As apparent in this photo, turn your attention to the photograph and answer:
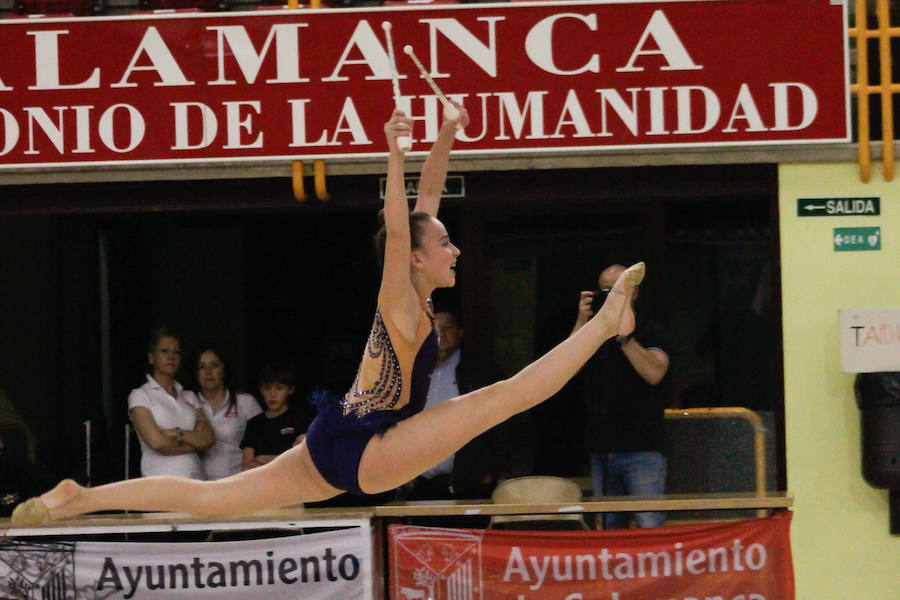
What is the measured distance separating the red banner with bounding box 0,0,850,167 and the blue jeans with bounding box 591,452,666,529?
167cm

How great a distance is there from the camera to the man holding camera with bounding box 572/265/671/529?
7297mm

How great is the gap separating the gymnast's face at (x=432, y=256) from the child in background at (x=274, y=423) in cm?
302

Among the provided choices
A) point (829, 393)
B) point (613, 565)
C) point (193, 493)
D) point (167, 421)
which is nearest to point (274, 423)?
point (167, 421)

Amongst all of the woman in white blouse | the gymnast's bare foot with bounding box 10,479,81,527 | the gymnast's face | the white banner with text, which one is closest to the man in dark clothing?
the woman in white blouse

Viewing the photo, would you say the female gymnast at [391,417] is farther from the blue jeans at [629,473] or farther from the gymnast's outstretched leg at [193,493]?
the blue jeans at [629,473]

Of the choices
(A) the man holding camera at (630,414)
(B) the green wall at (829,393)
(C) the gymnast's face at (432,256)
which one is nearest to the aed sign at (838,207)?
(B) the green wall at (829,393)

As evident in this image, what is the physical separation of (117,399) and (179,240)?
1272mm

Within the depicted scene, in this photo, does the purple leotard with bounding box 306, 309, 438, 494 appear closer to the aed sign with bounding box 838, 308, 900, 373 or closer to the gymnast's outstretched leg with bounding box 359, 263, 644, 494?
the gymnast's outstretched leg with bounding box 359, 263, 644, 494

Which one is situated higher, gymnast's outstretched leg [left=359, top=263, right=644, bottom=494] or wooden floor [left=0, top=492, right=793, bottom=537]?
gymnast's outstretched leg [left=359, top=263, right=644, bottom=494]

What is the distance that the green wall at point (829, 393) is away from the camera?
732 cm

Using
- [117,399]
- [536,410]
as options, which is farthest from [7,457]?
[536,410]

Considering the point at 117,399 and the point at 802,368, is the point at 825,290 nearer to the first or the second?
the point at 802,368

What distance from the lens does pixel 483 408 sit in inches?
188

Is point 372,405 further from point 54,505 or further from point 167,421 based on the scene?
point 167,421
